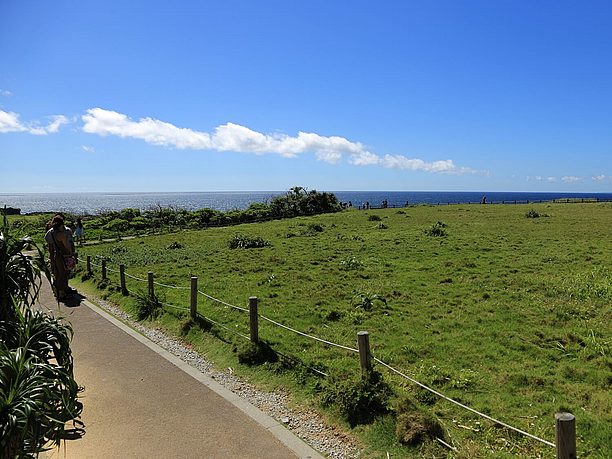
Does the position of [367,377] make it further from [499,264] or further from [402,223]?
[402,223]

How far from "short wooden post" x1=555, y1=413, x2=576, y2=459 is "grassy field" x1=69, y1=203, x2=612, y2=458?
1285 mm

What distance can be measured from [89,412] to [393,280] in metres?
10.2

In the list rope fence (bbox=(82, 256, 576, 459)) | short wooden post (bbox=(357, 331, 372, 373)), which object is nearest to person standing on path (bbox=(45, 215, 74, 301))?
rope fence (bbox=(82, 256, 576, 459))

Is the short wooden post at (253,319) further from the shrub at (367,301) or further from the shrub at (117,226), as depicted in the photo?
the shrub at (117,226)

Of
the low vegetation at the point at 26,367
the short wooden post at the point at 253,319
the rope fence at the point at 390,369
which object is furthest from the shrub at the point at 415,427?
the low vegetation at the point at 26,367

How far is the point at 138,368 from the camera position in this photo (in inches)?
328

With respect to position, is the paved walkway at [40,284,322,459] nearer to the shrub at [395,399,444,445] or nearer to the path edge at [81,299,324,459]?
the path edge at [81,299,324,459]

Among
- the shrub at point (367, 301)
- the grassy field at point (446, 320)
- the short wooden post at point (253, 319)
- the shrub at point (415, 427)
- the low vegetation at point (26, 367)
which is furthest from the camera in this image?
the shrub at point (367, 301)

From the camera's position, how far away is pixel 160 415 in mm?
6543

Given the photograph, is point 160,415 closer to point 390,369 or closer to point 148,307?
point 390,369

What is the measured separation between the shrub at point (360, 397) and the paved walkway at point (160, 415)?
2.88 ft

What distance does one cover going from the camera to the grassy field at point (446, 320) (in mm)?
6254

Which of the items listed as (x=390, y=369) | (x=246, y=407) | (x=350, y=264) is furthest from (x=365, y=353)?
(x=350, y=264)

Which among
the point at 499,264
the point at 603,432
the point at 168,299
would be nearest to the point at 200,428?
the point at 603,432
